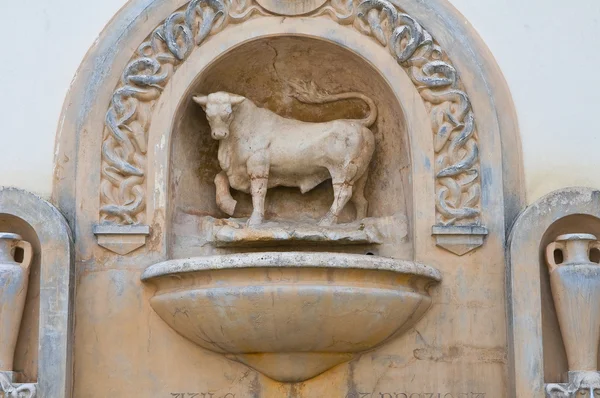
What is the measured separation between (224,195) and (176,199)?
1.35 ft

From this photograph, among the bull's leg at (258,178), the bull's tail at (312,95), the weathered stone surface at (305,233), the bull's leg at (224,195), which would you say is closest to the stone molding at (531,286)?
the weathered stone surface at (305,233)

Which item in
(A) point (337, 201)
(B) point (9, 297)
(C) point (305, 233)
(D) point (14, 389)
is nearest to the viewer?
(D) point (14, 389)

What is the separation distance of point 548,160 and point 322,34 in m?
1.52

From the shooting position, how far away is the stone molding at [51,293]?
656 cm

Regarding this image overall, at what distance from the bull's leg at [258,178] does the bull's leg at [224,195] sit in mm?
188

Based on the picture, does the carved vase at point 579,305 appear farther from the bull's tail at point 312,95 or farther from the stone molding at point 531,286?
the bull's tail at point 312,95

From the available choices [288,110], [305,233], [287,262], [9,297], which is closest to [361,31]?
[288,110]

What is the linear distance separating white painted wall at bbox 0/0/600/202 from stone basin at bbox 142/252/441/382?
99 cm

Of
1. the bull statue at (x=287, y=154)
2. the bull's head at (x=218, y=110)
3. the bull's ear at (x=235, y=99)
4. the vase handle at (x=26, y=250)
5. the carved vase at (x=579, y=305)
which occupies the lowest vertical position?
the carved vase at (x=579, y=305)

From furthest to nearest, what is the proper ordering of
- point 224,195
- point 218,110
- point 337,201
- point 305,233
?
point 224,195
point 337,201
point 218,110
point 305,233

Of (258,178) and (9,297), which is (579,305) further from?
(9,297)

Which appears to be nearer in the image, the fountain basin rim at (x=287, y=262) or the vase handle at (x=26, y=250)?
the fountain basin rim at (x=287, y=262)

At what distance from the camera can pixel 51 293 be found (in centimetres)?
667

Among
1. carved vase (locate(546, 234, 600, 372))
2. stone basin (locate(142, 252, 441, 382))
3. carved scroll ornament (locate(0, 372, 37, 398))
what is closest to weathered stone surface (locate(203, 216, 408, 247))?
stone basin (locate(142, 252, 441, 382))
